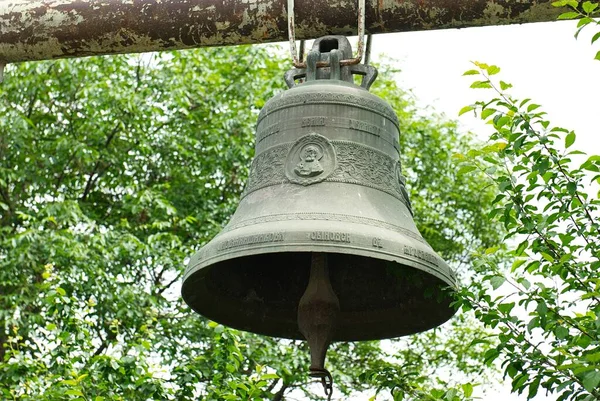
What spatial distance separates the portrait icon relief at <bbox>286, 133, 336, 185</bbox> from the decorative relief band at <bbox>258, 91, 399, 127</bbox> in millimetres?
136

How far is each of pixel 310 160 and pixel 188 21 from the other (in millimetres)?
759

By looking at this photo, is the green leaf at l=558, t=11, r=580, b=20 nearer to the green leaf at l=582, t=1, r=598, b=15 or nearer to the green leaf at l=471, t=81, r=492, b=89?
the green leaf at l=582, t=1, r=598, b=15

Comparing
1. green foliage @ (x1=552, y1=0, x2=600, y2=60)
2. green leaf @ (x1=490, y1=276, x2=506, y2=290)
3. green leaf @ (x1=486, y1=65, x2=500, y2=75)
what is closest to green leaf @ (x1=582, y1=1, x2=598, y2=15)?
green foliage @ (x1=552, y1=0, x2=600, y2=60)

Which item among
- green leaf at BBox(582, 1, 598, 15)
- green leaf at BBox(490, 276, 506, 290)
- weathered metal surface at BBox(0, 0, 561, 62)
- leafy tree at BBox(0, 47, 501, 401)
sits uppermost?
Answer: leafy tree at BBox(0, 47, 501, 401)

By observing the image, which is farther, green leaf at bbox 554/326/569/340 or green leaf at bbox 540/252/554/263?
green leaf at bbox 540/252/554/263

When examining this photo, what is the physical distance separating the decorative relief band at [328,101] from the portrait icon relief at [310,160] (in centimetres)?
14

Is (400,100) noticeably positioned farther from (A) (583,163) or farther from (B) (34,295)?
(A) (583,163)

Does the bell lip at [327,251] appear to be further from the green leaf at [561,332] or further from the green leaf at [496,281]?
the green leaf at [561,332]

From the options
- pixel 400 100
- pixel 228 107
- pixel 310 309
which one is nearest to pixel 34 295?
pixel 228 107

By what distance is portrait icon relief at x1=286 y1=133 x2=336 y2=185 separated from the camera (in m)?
4.15

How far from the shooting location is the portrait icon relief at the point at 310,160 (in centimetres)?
415

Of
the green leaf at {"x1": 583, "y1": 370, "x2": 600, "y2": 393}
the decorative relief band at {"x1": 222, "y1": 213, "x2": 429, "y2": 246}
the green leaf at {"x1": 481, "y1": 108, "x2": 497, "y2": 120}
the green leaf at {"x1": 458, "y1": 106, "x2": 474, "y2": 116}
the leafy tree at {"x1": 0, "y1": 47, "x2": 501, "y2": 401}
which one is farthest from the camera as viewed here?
the leafy tree at {"x1": 0, "y1": 47, "x2": 501, "y2": 401}

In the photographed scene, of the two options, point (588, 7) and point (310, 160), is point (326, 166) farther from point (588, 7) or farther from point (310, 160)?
point (588, 7)

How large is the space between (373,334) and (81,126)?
9224mm
